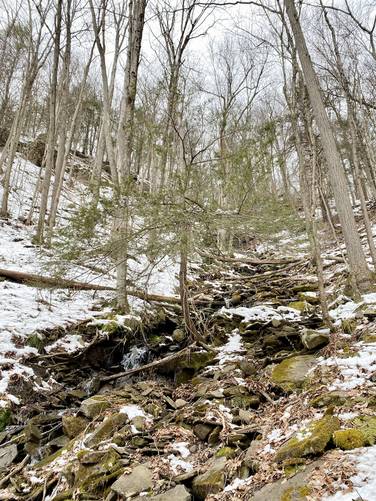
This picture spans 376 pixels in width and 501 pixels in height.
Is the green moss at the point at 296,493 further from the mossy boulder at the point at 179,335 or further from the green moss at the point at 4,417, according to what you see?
the mossy boulder at the point at 179,335

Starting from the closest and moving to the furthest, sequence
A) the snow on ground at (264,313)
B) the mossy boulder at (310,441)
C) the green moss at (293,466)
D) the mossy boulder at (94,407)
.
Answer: the green moss at (293,466) → the mossy boulder at (310,441) → the mossy boulder at (94,407) → the snow on ground at (264,313)

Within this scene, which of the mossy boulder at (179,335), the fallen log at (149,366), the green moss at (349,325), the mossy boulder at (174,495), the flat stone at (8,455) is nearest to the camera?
the mossy boulder at (174,495)

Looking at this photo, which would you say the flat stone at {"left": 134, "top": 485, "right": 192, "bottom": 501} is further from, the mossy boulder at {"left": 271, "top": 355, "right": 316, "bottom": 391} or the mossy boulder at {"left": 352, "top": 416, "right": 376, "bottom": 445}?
the mossy boulder at {"left": 271, "top": 355, "right": 316, "bottom": 391}

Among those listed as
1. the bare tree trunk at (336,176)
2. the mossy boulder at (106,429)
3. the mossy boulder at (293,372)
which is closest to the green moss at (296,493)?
the mossy boulder at (293,372)

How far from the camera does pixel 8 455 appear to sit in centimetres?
399

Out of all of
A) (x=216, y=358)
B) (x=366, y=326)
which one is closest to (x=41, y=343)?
(x=216, y=358)

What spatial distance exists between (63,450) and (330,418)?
2916 millimetres

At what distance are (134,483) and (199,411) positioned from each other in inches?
53.8

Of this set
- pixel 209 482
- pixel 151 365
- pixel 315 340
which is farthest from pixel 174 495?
pixel 315 340

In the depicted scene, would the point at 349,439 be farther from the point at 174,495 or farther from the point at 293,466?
the point at 174,495

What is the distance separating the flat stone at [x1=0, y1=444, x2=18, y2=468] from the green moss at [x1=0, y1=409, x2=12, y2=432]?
1.70 feet

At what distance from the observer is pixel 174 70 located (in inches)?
261

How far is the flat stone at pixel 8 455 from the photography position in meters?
3.88

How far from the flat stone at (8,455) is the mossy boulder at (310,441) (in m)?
3.07
